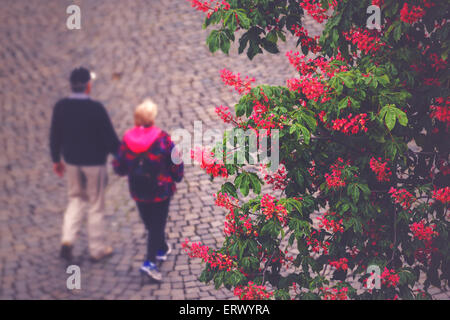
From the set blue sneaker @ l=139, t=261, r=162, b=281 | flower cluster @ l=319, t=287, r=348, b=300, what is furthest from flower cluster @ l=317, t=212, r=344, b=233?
blue sneaker @ l=139, t=261, r=162, b=281

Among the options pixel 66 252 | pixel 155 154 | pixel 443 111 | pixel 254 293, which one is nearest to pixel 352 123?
pixel 443 111

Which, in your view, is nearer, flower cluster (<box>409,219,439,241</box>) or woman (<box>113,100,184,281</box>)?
flower cluster (<box>409,219,439,241</box>)

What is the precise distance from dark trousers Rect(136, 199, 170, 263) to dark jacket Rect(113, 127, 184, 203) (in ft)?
0.43

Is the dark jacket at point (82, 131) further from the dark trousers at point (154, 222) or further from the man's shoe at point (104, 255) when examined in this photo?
the man's shoe at point (104, 255)

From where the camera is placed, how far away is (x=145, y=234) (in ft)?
24.1

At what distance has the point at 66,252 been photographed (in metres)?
7.02

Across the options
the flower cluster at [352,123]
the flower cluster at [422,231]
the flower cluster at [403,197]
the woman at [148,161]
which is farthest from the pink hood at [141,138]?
the flower cluster at [422,231]

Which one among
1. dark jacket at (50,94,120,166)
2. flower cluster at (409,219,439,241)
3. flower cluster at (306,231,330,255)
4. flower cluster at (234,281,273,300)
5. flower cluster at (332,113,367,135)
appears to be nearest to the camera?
flower cluster at (332,113,367,135)

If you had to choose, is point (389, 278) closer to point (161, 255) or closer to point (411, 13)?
point (411, 13)

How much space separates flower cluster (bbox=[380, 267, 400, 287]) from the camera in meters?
3.84

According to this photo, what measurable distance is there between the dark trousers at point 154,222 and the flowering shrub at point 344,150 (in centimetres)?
240

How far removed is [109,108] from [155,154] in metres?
3.82

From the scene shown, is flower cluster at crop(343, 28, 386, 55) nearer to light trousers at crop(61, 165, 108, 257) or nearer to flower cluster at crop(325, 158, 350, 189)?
flower cluster at crop(325, 158, 350, 189)
